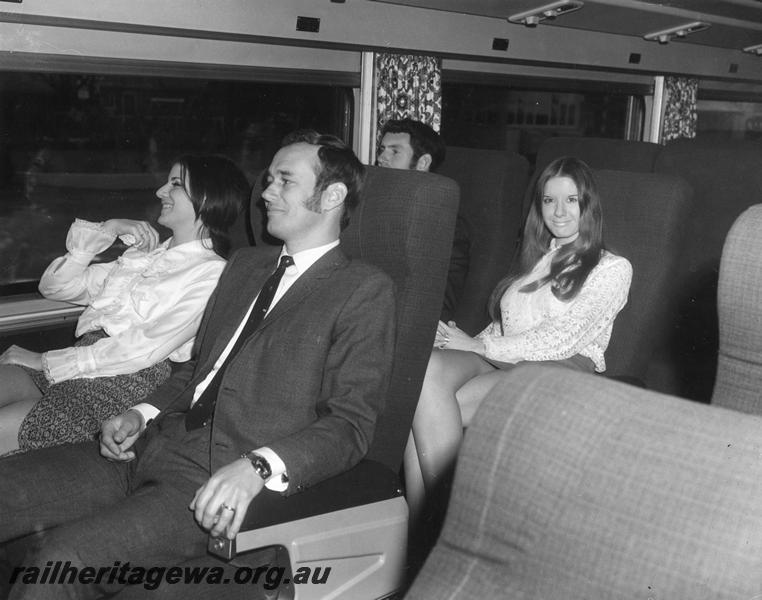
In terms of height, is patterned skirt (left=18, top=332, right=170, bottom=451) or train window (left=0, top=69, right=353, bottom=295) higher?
train window (left=0, top=69, right=353, bottom=295)

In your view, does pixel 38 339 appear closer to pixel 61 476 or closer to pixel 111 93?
pixel 111 93

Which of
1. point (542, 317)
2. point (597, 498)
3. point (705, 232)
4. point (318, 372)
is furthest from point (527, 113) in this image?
point (597, 498)

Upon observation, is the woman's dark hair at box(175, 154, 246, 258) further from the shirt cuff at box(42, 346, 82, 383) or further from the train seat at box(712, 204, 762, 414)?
the train seat at box(712, 204, 762, 414)

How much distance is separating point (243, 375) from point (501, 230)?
5.01 ft

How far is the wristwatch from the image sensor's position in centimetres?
165

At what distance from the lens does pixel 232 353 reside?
2.01 metres

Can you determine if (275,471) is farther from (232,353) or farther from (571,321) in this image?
(571,321)

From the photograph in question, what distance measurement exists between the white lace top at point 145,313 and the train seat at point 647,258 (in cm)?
129

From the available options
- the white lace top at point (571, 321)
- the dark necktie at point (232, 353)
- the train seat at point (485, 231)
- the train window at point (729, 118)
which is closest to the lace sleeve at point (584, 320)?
the white lace top at point (571, 321)

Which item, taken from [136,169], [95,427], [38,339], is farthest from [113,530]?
[136,169]

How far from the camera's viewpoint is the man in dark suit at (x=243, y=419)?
5.32 feet

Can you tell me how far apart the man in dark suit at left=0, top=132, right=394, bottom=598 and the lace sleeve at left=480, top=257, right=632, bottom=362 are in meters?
0.87

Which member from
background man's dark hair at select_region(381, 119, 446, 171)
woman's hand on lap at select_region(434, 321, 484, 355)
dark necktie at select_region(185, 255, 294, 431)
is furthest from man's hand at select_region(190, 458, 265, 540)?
background man's dark hair at select_region(381, 119, 446, 171)

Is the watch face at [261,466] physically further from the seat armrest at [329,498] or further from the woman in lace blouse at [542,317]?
the woman in lace blouse at [542,317]
